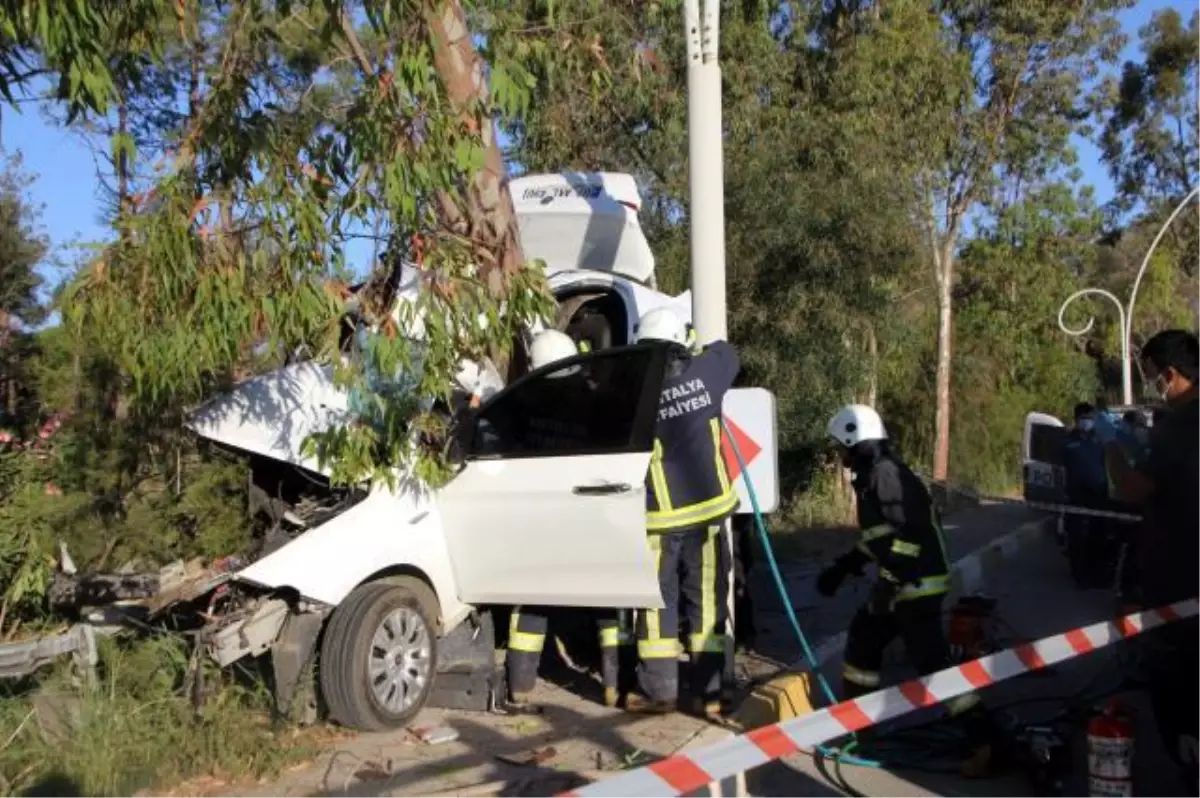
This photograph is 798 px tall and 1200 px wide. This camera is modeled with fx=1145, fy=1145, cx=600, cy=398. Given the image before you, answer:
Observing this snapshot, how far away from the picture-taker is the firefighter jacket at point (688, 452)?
19.6 feet

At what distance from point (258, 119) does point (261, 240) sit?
0.55 m

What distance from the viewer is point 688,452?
237 inches

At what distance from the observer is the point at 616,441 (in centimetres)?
582

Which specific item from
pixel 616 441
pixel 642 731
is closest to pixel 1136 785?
pixel 642 731

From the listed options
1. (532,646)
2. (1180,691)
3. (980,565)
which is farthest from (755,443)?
(980,565)

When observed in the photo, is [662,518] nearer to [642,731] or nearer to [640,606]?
[640,606]

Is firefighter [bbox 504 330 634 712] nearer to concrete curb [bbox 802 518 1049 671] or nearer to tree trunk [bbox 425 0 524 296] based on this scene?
tree trunk [bbox 425 0 524 296]

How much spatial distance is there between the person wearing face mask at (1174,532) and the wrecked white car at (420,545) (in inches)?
88.4

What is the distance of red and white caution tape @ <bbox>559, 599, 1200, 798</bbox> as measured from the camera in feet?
9.70

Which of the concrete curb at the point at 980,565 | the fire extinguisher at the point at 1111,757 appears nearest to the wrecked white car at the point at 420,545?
the concrete curb at the point at 980,565

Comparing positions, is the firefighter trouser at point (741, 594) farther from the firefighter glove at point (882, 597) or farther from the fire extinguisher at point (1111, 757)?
the fire extinguisher at point (1111, 757)

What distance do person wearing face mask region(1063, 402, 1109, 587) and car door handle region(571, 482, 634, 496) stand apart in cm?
567

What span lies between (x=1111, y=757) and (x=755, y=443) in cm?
279

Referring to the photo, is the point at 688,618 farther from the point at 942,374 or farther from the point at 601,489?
the point at 942,374
